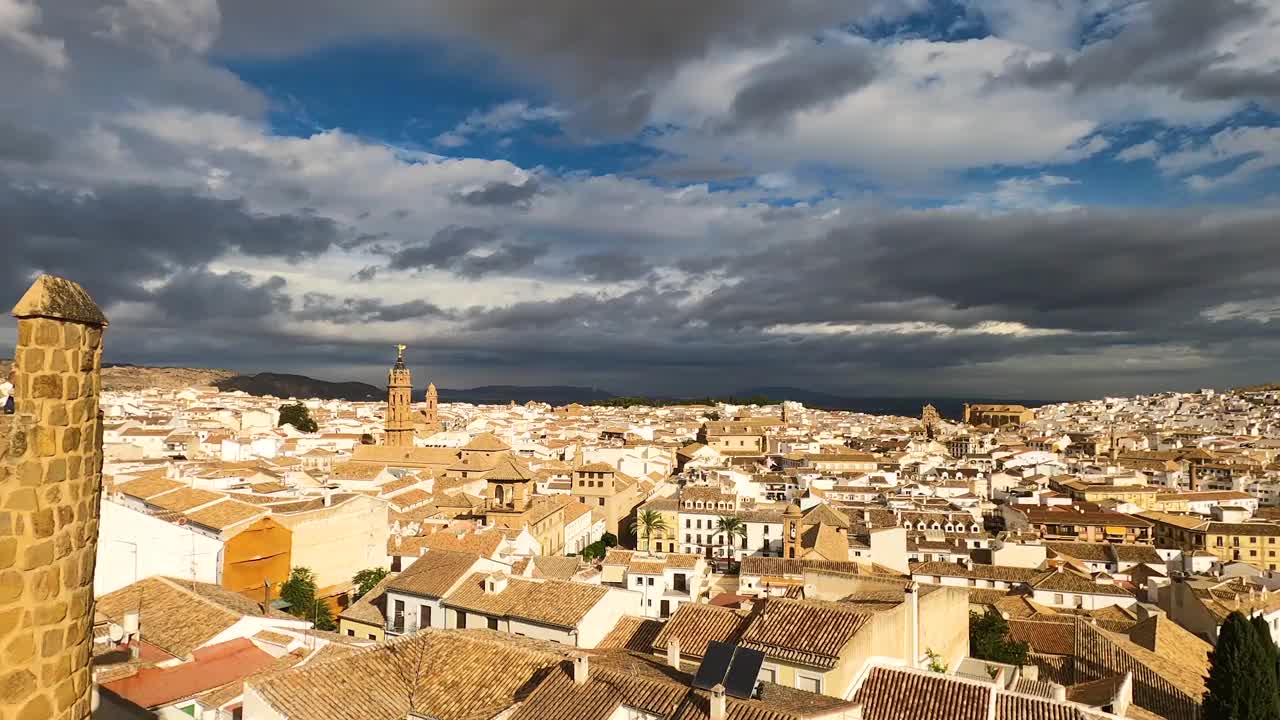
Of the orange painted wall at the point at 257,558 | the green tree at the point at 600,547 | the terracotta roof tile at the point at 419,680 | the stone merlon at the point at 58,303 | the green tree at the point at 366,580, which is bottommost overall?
the green tree at the point at 600,547

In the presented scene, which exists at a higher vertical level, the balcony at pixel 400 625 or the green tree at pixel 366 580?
the balcony at pixel 400 625

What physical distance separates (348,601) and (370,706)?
66.3 ft

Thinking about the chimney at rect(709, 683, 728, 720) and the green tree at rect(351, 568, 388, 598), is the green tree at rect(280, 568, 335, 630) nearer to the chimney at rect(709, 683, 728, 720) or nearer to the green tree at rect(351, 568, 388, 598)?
the green tree at rect(351, 568, 388, 598)

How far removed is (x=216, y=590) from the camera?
22297 millimetres

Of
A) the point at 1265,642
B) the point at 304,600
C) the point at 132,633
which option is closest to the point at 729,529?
the point at 304,600

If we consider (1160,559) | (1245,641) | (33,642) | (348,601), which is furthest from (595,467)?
(33,642)

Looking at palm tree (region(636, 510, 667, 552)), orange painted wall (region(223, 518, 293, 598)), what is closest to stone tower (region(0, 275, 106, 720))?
orange painted wall (region(223, 518, 293, 598))

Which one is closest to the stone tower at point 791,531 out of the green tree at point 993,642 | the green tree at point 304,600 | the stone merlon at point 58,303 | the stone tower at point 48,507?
the green tree at point 993,642

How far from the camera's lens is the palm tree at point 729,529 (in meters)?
51.5

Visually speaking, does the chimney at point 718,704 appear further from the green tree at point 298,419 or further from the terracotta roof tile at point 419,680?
the green tree at point 298,419

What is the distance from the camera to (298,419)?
336 feet

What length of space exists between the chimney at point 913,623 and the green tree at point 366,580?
21.4 metres

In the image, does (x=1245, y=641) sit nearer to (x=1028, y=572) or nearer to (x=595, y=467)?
(x=1028, y=572)

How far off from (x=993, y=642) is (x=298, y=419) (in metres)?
92.0
